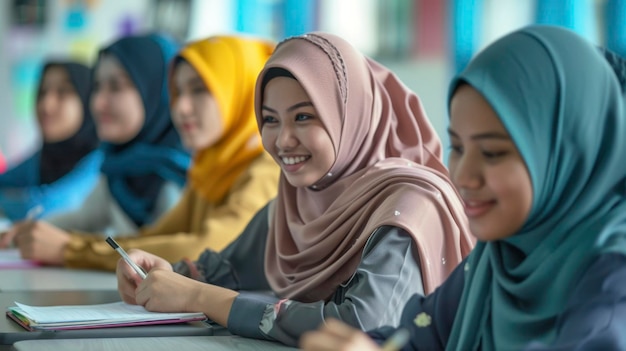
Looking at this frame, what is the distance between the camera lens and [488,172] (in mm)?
1017

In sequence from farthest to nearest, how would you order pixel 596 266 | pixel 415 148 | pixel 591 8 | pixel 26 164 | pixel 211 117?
1. pixel 26 164
2. pixel 591 8
3. pixel 211 117
4. pixel 415 148
5. pixel 596 266

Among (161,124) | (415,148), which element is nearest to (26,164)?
(161,124)

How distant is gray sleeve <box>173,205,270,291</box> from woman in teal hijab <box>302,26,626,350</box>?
949 millimetres

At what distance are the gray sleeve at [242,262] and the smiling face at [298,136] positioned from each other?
1.04ft

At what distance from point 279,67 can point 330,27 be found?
9.90ft

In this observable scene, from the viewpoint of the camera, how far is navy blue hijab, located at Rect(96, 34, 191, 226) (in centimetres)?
290

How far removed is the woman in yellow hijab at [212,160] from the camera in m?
2.29

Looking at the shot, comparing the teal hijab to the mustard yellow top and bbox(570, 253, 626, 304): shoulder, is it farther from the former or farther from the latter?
the mustard yellow top

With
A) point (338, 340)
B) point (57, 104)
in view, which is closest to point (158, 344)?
point (338, 340)

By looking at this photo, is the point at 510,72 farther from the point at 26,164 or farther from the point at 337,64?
the point at 26,164

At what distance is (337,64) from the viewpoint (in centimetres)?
167

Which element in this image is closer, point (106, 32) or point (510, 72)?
point (510, 72)

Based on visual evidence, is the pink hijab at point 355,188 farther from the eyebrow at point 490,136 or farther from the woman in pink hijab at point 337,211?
the eyebrow at point 490,136

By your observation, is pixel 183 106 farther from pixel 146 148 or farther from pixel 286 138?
pixel 286 138
